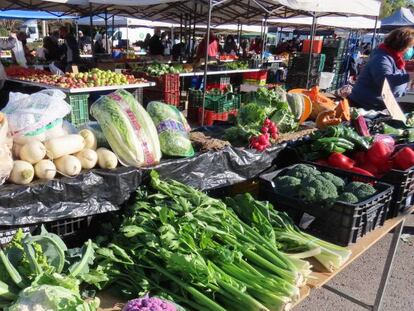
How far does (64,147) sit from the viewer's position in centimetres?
207

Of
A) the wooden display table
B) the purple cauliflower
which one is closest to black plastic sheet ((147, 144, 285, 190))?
the wooden display table

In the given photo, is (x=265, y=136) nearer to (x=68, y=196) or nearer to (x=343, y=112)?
(x=343, y=112)

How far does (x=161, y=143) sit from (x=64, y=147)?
659 millimetres

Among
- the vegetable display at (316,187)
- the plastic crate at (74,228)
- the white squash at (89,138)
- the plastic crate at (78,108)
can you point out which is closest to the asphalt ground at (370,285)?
the vegetable display at (316,187)

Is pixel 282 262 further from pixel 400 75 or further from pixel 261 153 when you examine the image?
pixel 400 75

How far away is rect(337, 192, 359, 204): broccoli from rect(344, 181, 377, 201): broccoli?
6cm

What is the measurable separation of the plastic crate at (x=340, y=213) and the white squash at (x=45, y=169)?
1.24 m

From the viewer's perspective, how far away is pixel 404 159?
276cm

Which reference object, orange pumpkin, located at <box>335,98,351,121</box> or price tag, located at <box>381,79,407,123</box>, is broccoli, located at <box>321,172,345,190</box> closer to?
orange pumpkin, located at <box>335,98,351,121</box>

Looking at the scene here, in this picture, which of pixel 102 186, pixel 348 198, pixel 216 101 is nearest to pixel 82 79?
pixel 216 101

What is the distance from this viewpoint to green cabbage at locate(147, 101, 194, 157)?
8.28ft

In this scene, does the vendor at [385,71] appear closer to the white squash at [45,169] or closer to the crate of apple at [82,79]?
the white squash at [45,169]

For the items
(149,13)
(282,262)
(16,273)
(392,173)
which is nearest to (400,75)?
(392,173)

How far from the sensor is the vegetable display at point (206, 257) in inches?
61.4
